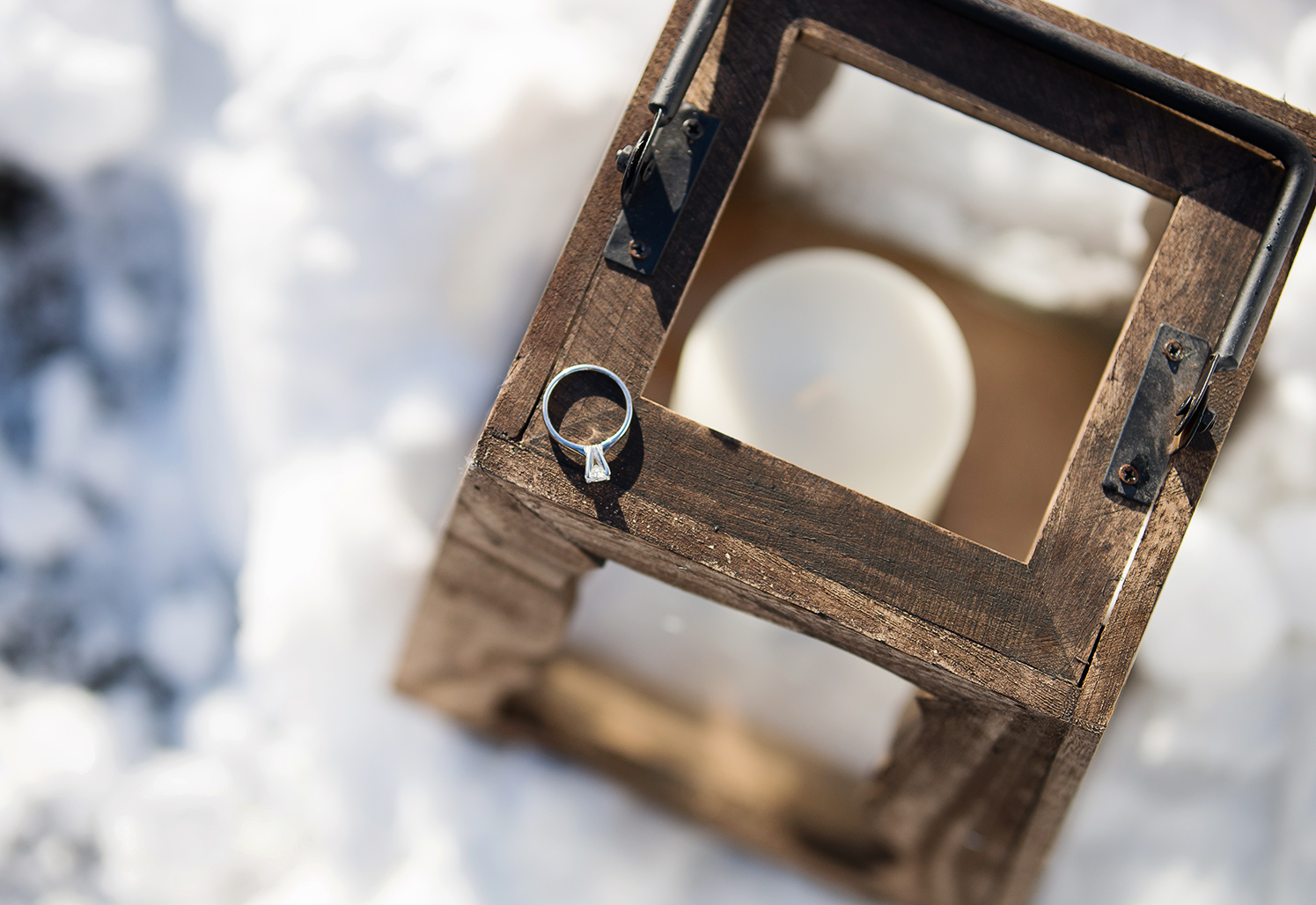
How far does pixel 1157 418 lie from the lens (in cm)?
47

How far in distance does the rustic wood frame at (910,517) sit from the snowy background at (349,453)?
228mm

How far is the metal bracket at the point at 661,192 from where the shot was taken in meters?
0.47

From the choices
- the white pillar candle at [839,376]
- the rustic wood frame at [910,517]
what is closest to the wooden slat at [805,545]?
the rustic wood frame at [910,517]

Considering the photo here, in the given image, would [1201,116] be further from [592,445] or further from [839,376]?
[592,445]

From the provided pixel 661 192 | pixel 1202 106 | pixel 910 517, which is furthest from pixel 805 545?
pixel 1202 106

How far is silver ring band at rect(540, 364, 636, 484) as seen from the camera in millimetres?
444

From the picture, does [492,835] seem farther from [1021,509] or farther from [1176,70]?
[1176,70]

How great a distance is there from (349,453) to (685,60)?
48 centimetres

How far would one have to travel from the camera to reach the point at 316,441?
805 millimetres

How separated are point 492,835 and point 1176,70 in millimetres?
671

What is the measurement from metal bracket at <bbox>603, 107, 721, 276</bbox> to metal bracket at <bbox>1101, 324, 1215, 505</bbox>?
0.24m

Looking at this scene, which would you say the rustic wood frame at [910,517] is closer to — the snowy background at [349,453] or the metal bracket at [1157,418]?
the metal bracket at [1157,418]

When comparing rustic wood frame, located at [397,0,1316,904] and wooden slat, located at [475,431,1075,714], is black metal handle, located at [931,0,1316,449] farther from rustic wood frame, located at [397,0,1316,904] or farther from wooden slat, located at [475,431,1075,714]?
wooden slat, located at [475,431,1075,714]

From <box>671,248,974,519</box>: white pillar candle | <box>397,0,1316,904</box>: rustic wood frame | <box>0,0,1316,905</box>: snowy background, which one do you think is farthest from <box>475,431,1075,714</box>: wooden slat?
<box>0,0,1316,905</box>: snowy background
